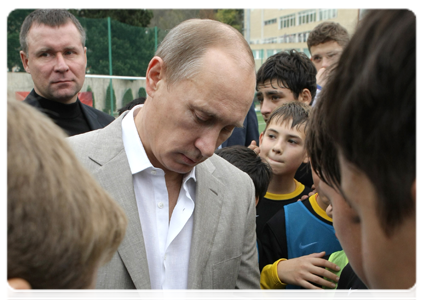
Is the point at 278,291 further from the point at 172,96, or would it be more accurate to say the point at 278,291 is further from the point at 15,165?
the point at 15,165

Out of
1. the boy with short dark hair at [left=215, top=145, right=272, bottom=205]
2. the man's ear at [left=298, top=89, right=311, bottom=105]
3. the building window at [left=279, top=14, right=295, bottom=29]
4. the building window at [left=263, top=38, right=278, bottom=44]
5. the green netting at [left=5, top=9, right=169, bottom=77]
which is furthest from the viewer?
the building window at [left=263, top=38, right=278, bottom=44]

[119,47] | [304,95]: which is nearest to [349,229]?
[304,95]

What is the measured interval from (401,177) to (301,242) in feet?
5.97

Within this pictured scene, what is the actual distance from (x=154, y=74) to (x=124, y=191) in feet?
1.85

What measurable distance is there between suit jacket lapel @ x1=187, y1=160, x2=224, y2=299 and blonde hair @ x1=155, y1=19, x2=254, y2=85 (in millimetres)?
545

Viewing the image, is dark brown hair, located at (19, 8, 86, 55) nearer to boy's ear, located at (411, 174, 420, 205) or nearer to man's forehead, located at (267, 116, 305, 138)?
man's forehead, located at (267, 116, 305, 138)

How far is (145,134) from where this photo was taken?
181 centimetres

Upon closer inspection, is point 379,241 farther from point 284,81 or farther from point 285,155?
point 284,81

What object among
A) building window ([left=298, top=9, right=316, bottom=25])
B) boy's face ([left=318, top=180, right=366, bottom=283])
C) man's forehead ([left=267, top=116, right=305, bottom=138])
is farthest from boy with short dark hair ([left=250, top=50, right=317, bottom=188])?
building window ([left=298, top=9, right=316, bottom=25])

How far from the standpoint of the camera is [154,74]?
1.78 metres

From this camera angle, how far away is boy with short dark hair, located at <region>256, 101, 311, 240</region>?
3.06 metres

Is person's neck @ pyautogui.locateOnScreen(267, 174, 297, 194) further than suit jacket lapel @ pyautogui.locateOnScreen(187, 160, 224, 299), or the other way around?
person's neck @ pyautogui.locateOnScreen(267, 174, 297, 194)

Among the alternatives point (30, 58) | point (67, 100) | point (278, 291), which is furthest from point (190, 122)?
point (30, 58)

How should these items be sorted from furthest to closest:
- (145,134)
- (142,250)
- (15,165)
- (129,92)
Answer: (129,92)
(145,134)
(142,250)
(15,165)
